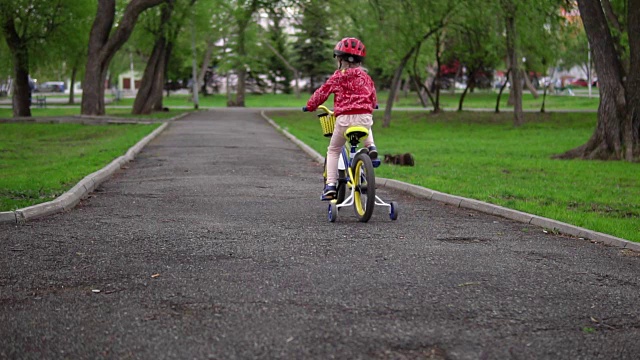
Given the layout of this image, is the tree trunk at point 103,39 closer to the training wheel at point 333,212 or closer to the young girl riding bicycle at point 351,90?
the young girl riding bicycle at point 351,90

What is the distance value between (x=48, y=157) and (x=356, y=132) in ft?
39.1

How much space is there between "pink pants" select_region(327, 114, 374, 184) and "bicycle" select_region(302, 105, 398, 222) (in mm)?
59

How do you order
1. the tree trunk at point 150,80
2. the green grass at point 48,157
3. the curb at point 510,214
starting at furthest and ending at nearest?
1. the tree trunk at point 150,80
2. the green grass at point 48,157
3. the curb at point 510,214

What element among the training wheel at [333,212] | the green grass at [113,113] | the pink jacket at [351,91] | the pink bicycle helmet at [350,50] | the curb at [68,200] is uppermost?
the pink bicycle helmet at [350,50]

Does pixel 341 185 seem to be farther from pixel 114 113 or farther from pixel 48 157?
pixel 114 113

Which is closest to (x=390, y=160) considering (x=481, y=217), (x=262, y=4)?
(x=481, y=217)

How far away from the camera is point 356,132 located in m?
9.27

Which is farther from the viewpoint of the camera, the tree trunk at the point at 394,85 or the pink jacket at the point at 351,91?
the tree trunk at the point at 394,85

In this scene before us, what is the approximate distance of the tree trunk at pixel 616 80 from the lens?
18797mm

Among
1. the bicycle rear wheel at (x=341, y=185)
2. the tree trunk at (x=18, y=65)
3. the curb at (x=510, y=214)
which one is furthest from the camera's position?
the tree trunk at (x=18, y=65)

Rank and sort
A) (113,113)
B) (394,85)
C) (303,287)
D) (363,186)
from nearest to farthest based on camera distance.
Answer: (303,287)
(363,186)
(394,85)
(113,113)

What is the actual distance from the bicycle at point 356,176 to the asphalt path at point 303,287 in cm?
19

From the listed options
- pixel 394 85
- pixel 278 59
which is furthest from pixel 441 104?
pixel 278 59

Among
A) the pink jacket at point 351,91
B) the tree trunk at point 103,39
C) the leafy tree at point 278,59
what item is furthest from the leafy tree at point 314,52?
the pink jacket at point 351,91
